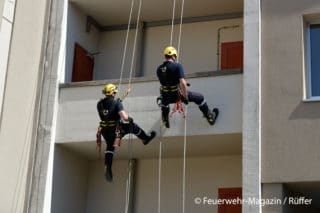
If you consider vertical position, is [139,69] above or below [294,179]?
above

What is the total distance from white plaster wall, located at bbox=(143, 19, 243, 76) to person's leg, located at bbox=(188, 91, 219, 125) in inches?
95.8

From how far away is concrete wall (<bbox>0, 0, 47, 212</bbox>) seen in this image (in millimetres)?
14406

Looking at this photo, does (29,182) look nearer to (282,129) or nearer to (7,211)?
(7,211)

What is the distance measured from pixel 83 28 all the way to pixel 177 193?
392 centimetres

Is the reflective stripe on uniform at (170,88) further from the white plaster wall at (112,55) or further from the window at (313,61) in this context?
the white plaster wall at (112,55)

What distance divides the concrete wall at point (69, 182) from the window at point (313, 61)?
4.76 metres

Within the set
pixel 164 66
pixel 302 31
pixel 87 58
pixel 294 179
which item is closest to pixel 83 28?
pixel 87 58

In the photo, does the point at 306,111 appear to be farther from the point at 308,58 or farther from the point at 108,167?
the point at 108,167

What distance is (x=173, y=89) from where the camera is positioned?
44.2ft

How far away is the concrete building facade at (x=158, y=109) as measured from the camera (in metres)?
13.2

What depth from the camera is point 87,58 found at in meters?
16.7

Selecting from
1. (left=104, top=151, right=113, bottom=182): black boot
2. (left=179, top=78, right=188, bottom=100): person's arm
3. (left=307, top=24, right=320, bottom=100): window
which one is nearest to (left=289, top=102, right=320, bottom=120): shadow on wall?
(left=307, top=24, right=320, bottom=100): window

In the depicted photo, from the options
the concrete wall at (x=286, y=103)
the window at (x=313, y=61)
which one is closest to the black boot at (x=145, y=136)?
the concrete wall at (x=286, y=103)

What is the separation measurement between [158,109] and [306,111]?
271cm
